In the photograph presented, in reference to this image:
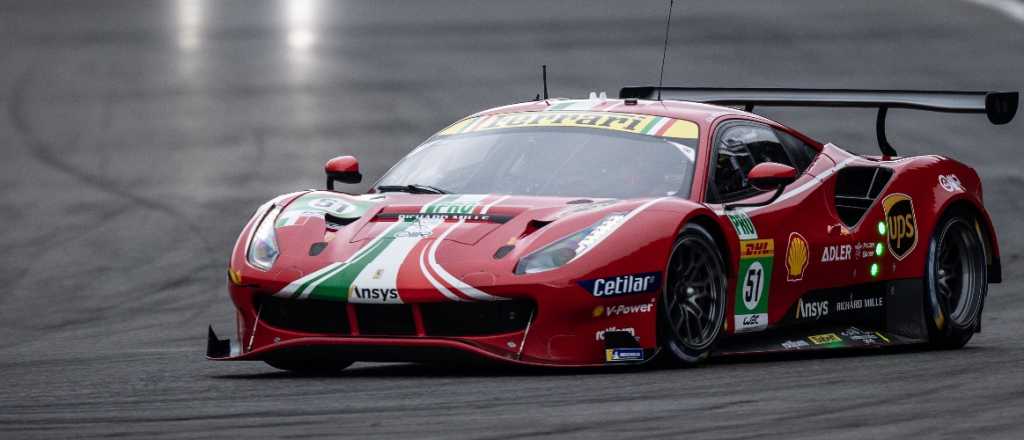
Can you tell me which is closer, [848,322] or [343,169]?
[343,169]

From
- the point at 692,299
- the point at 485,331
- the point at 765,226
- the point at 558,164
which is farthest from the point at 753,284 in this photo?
the point at 485,331

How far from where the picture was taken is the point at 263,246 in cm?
783

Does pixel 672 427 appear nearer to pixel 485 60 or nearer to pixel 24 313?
pixel 24 313

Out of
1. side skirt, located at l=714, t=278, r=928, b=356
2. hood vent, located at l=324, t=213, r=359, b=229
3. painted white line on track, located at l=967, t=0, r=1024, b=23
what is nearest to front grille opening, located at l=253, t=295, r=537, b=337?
hood vent, located at l=324, t=213, r=359, b=229

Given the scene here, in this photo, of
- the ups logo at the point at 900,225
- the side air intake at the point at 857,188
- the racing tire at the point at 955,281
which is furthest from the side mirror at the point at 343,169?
the racing tire at the point at 955,281

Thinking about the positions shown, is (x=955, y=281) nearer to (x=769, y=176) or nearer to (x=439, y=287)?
(x=769, y=176)

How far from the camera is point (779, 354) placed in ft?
29.2

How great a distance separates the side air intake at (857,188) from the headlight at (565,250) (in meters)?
2.35

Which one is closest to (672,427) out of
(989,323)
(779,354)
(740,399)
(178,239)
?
(740,399)

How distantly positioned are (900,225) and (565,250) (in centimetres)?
277

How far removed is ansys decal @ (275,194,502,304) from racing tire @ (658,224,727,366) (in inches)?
32.2

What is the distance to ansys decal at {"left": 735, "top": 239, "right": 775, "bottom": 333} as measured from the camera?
325 inches

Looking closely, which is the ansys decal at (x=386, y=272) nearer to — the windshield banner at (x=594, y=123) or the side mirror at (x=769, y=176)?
the windshield banner at (x=594, y=123)

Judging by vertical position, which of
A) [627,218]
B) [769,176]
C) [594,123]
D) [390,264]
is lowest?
[390,264]
